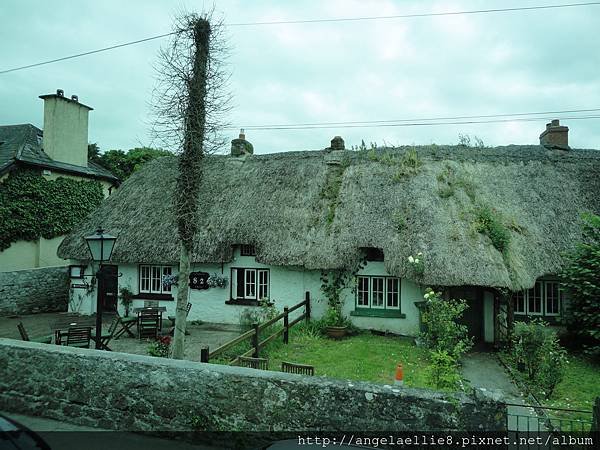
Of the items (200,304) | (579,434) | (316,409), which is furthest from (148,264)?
(579,434)

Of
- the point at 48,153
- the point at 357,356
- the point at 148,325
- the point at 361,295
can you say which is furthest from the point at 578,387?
the point at 48,153

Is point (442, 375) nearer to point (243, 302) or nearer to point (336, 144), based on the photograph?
point (243, 302)

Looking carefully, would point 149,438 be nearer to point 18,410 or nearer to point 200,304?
point 18,410

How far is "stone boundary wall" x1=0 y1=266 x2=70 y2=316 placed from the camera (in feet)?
55.7

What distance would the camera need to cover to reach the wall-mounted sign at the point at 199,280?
15422 mm

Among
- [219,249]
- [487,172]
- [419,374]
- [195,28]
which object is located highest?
[195,28]

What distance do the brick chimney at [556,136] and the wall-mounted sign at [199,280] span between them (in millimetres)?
15163

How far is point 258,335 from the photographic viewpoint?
11023mm

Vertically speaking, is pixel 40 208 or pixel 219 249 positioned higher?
pixel 40 208

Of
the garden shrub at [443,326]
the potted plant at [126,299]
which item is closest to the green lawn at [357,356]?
the garden shrub at [443,326]

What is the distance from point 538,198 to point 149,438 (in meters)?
14.5

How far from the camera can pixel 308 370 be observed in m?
7.58

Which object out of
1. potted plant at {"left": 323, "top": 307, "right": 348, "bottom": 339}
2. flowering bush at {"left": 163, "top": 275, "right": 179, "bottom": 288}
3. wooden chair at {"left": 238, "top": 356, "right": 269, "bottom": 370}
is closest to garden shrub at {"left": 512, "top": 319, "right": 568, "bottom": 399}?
potted plant at {"left": 323, "top": 307, "right": 348, "bottom": 339}

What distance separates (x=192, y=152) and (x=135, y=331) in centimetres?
774
